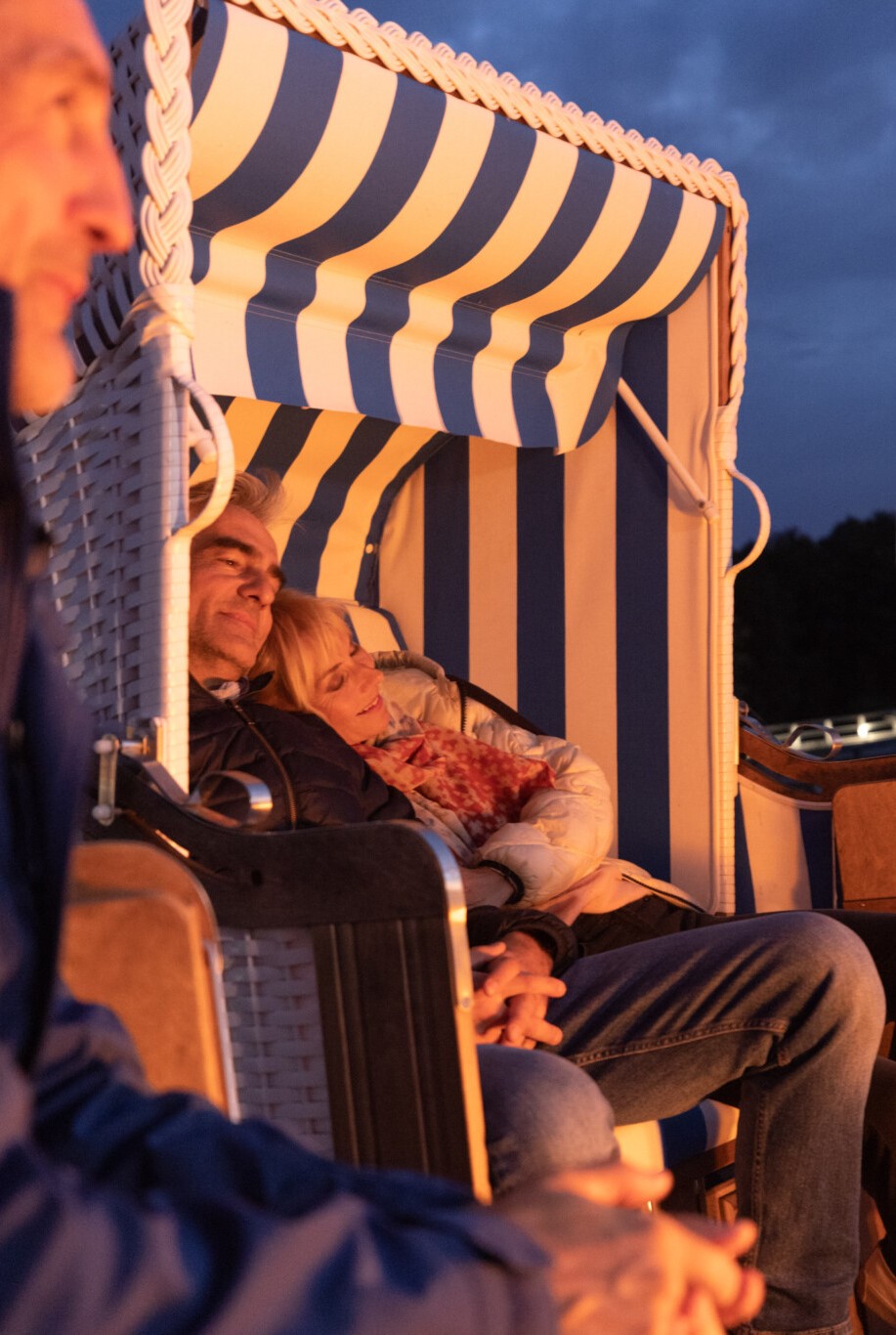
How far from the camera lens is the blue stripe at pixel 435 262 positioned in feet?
8.92

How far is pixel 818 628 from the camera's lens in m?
27.4

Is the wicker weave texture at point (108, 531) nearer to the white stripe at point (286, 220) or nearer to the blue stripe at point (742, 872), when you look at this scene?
the white stripe at point (286, 220)

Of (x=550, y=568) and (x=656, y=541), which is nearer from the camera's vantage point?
(x=656, y=541)

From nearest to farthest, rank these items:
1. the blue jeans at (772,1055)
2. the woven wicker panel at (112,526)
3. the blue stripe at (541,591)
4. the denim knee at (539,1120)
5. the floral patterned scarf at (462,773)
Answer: the denim knee at (539,1120), the blue jeans at (772,1055), the woven wicker panel at (112,526), the floral patterned scarf at (462,773), the blue stripe at (541,591)


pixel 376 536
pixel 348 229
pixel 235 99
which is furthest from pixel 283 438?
pixel 235 99

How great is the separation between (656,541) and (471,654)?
67 cm

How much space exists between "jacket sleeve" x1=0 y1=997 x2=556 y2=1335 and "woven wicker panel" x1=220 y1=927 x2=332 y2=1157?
0.47 m

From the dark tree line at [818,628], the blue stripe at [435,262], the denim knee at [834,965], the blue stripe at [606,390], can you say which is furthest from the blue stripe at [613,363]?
the dark tree line at [818,628]

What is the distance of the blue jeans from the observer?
6.03 feet

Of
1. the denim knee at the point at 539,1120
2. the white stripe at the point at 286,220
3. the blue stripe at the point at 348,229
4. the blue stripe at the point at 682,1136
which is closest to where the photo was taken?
the denim knee at the point at 539,1120

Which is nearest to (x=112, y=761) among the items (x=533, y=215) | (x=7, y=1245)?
(x=7, y=1245)

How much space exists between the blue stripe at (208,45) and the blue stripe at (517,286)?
0.95 meters

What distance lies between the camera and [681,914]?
2.80m

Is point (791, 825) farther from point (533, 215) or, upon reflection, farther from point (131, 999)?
point (131, 999)
